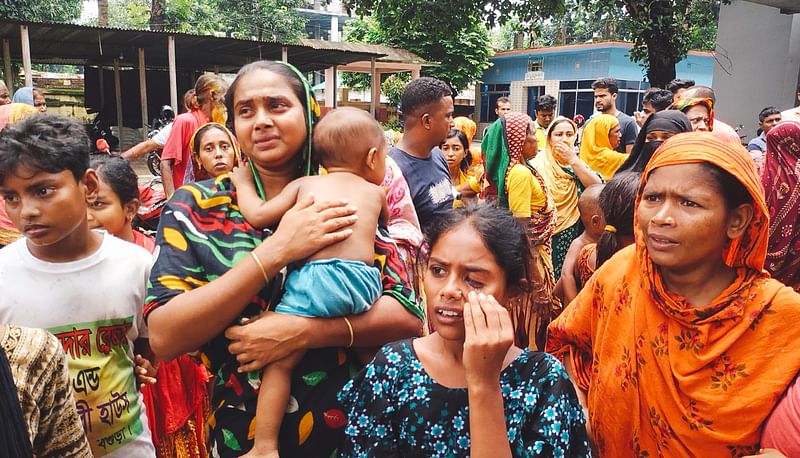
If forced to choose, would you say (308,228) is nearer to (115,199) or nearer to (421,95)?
(115,199)

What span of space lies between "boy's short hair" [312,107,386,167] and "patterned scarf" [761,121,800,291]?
2227 millimetres

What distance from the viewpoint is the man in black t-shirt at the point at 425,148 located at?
12.5ft

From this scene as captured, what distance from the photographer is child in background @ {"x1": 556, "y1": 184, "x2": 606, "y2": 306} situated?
3.21 m

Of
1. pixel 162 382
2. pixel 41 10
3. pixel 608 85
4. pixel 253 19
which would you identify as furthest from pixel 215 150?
pixel 253 19

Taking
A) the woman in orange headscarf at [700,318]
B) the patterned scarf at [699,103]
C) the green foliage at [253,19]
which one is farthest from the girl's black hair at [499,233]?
the green foliage at [253,19]

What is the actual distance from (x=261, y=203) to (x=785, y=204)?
2.70 metres

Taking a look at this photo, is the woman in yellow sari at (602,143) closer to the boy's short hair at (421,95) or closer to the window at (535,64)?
the boy's short hair at (421,95)

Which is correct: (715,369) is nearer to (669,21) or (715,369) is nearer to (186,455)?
(186,455)

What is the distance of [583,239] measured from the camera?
3414 mm

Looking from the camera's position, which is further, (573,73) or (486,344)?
(573,73)

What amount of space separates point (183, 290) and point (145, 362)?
73 cm

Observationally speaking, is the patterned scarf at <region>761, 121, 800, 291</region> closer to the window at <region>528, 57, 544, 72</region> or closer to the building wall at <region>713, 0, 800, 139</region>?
the building wall at <region>713, 0, 800, 139</region>

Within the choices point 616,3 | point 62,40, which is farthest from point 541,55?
point 62,40

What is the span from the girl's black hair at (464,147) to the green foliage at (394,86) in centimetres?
1776
